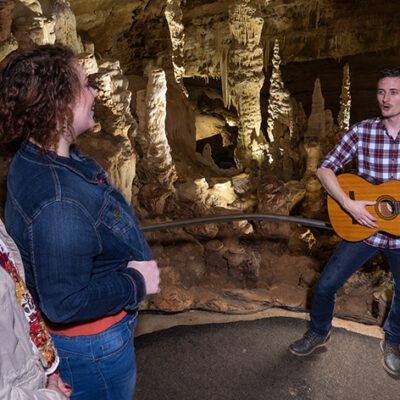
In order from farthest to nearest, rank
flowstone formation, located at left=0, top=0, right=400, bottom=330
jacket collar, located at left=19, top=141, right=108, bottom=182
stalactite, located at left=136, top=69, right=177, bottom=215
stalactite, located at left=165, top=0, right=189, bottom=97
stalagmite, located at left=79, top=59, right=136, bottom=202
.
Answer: stalactite, located at left=165, top=0, right=189, bottom=97 < stalactite, located at left=136, top=69, right=177, bottom=215 < flowstone formation, located at left=0, top=0, right=400, bottom=330 < stalagmite, located at left=79, top=59, right=136, bottom=202 < jacket collar, located at left=19, top=141, right=108, bottom=182

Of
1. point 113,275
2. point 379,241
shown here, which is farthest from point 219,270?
point 113,275

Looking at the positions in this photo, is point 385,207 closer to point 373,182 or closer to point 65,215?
point 373,182

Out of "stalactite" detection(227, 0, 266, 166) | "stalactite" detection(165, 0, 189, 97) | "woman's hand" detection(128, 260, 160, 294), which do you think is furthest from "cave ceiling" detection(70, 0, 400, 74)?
"woman's hand" detection(128, 260, 160, 294)

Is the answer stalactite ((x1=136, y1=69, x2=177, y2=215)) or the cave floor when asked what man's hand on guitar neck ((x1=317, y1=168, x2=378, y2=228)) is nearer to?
the cave floor

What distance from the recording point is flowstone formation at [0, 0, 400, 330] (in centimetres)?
462

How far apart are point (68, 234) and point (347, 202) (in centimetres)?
144

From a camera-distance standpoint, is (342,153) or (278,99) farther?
(278,99)

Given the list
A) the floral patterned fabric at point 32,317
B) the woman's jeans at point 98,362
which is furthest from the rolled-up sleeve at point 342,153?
the floral patterned fabric at point 32,317

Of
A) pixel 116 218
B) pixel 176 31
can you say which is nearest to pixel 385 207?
pixel 116 218

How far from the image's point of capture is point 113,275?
3.92ft

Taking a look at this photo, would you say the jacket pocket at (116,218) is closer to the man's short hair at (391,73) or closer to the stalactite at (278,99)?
the man's short hair at (391,73)

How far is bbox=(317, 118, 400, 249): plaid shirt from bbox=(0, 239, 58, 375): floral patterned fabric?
1.56 metres

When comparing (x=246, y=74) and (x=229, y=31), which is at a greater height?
(x=229, y=31)

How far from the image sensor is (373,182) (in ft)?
6.82
